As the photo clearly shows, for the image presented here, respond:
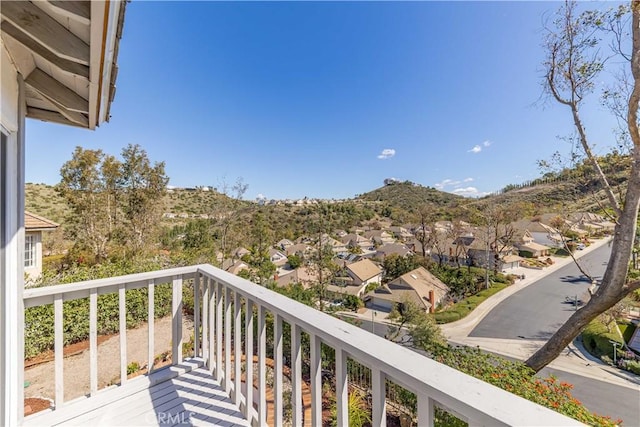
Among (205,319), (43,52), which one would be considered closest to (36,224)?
(205,319)

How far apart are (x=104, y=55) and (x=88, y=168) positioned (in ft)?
47.0

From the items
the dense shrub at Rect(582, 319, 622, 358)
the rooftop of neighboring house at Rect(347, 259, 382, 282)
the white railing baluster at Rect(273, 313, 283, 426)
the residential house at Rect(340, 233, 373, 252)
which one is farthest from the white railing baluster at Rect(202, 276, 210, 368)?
the residential house at Rect(340, 233, 373, 252)

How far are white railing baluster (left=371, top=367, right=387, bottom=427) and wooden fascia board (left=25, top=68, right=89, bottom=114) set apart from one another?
2149 millimetres

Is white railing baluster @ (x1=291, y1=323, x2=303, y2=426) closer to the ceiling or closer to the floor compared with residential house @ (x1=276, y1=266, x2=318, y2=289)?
closer to the ceiling

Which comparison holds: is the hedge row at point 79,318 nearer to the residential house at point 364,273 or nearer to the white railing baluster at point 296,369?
the white railing baluster at point 296,369

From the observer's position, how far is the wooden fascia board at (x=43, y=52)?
1086mm

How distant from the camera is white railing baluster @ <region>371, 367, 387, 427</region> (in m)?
0.82

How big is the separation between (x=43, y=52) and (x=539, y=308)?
991 inches

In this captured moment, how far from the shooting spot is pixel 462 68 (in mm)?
10992

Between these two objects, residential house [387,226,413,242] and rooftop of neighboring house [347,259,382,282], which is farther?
residential house [387,226,413,242]

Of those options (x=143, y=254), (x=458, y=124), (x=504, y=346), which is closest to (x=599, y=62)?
(x=458, y=124)

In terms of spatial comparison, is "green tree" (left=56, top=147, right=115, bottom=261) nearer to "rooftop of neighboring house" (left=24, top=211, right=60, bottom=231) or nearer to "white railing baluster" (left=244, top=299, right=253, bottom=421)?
"rooftop of neighboring house" (left=24, top=211, right=60, bottom=231)

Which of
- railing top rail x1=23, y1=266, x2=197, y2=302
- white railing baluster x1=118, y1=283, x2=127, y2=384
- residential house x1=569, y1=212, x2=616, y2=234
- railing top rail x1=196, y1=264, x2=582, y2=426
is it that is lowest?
white railing baluster x1=118, y1=283, x2=127, y2=384

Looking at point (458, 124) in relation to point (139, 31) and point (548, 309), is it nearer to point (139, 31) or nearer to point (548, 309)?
point (548, 309)
